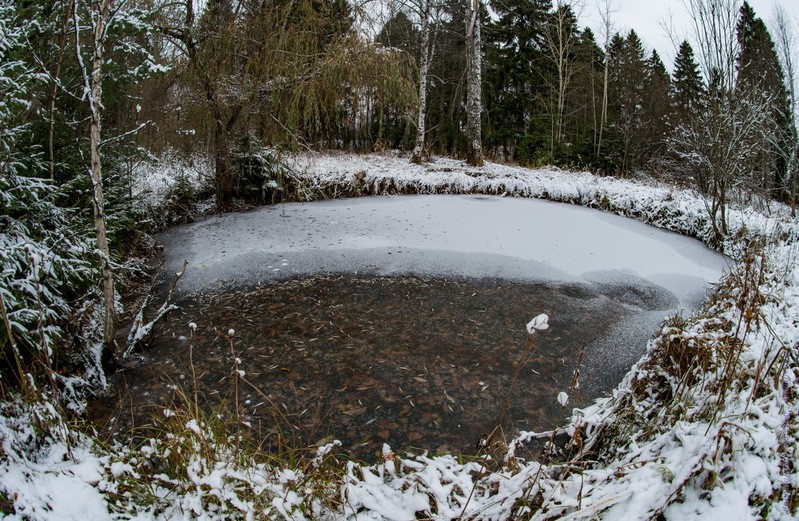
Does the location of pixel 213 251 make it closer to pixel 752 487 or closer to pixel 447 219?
pixel 447 219

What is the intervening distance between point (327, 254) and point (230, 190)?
10.7 feet

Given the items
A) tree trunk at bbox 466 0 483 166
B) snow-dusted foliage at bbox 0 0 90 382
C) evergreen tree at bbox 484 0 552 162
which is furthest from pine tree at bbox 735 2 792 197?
snow-dusted foliage at bbox 0 0 90 382

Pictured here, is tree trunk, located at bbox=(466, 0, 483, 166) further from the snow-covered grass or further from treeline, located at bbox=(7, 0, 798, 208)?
the snow-covered grass

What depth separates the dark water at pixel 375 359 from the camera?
2807 mm

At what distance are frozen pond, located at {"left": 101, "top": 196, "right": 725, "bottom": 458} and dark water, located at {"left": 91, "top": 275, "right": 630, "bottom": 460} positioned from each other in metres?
0.01

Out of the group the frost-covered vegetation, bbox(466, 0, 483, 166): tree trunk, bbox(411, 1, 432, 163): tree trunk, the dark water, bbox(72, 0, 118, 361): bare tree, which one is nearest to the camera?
the frost-covered vegetation

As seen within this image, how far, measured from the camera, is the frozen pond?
296 cm

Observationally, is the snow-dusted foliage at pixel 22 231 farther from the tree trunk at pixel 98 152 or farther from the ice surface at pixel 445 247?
the ice surface at pixel 445 247

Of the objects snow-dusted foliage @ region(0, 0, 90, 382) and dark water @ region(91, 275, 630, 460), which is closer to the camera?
snow-dusted foliage @ region(0, 0, 90, 382)

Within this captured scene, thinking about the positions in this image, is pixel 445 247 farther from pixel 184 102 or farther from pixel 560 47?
pixel 560 47

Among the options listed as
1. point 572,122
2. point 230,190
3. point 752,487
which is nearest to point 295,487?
point 752,487

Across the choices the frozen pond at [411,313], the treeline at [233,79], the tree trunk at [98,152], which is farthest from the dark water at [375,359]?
the treeline at [233,79]

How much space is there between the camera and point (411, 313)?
14.0 feet

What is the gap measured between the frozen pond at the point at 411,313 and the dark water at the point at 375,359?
15mm
